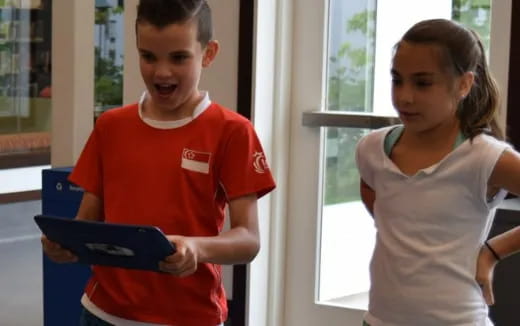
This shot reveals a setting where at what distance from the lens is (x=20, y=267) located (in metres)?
5.66

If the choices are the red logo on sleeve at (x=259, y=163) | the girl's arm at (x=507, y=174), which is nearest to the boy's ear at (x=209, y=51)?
the red logo on sleeve at (x=259, y=163)

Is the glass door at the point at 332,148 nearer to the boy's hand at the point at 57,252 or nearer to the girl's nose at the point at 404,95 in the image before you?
the girl's nose at the point at 404,95

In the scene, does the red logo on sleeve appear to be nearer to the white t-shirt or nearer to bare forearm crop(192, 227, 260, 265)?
bare forearm crop(192, 227, 260, 265)

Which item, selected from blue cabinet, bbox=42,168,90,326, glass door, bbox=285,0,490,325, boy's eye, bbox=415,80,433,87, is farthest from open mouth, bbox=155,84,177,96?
glass door, bbox=285,0,490,325

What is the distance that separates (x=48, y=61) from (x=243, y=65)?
377cm

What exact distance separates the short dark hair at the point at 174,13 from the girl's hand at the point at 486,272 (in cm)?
72

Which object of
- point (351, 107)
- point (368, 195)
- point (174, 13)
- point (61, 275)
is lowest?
point (61, 275)

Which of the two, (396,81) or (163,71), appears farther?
(396,81)

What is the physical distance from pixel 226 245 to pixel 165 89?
0.33 meters

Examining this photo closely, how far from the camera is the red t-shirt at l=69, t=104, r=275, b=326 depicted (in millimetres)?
1877

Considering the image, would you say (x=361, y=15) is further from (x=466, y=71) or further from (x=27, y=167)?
(x=27, y=167)

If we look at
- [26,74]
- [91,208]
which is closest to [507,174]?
[91,208]

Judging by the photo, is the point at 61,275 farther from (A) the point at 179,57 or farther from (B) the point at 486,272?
(B) the point at 486,272

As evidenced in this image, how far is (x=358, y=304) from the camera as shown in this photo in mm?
3781
